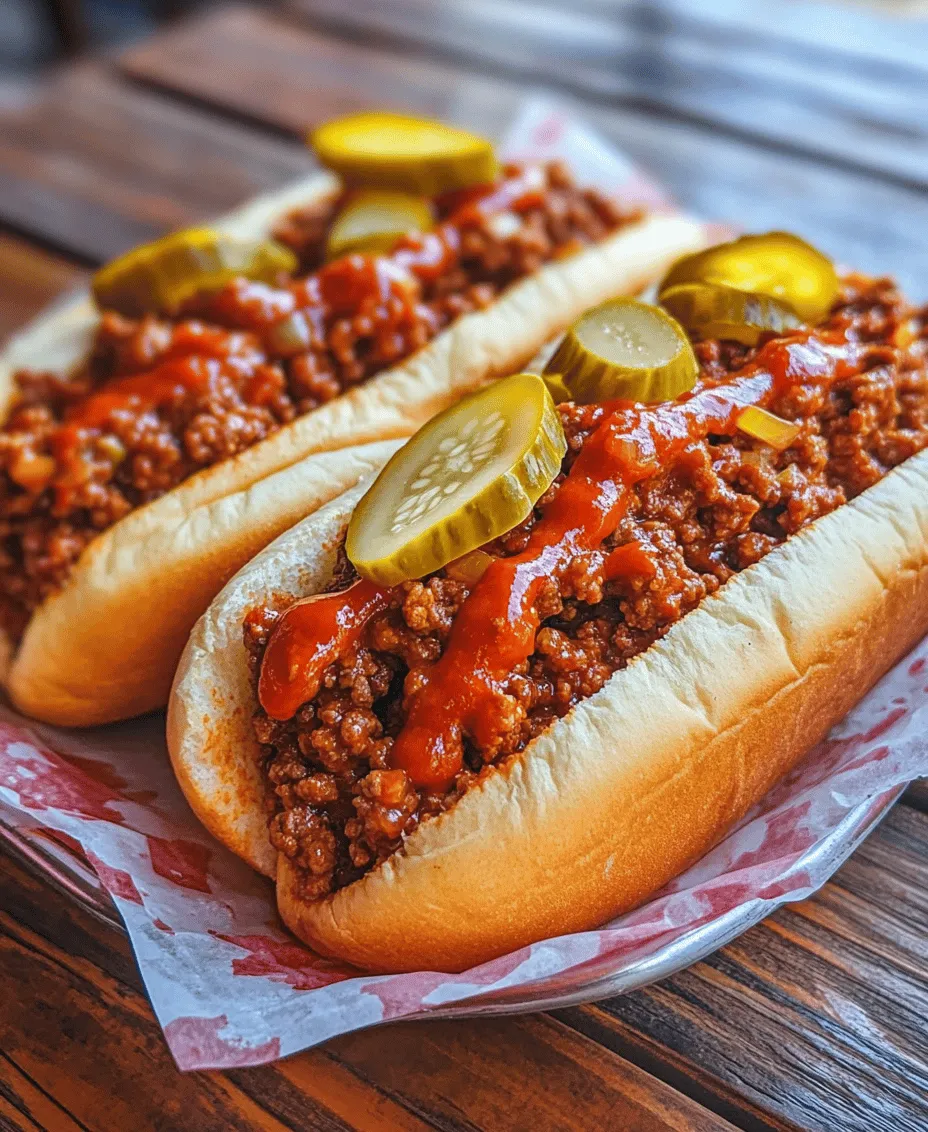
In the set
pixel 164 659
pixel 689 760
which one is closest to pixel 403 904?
pixel 689 760

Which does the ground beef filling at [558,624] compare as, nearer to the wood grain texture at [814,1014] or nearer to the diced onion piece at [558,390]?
the diced onion piece at [558,390]

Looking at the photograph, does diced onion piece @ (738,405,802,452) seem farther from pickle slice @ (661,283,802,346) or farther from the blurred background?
the blurred background

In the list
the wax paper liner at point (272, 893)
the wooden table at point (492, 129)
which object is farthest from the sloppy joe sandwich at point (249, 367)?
the wooden table at point (492, 129)

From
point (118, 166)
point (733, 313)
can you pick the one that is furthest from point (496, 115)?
point (733, 313)

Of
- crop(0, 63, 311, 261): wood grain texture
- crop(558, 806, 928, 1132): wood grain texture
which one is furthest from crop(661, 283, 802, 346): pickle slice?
crop(0, 63, 311, 261): wood grain texture

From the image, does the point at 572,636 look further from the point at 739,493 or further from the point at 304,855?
the point at 304,855

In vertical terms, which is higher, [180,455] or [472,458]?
[472,458]
